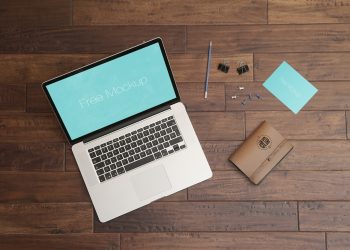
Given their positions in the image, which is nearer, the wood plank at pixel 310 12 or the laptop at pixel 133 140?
the laptop at pixel 133 140

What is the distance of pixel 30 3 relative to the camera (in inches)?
66.3

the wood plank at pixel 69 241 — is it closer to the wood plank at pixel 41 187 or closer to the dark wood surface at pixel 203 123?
the dark wood surface at pixel 203 123

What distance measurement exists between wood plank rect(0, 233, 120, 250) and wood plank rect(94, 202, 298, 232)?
34 millimetres

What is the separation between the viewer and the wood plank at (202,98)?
63.7 inches

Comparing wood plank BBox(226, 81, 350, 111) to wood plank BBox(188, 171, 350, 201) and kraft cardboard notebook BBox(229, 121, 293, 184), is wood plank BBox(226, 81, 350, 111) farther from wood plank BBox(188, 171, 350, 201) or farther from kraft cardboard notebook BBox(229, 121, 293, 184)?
wood plank BBox(188, 171, 350, 201)

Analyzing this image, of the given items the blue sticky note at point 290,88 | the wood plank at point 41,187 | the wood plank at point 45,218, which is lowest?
the wood plank at point 45,218

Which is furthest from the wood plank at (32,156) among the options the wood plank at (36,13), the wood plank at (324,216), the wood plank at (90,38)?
the wood plank at (324,216)

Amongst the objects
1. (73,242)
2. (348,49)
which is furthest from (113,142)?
(348,49)

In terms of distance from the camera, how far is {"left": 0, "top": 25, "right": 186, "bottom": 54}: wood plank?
1648 millimetres

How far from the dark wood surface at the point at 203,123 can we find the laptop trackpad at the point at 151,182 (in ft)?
0.23

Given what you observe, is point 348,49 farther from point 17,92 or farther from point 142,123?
point 17,92

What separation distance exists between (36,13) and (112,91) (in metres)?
0.48

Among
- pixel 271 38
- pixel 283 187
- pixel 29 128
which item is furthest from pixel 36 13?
pixel 283 187

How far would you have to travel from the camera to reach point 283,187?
1582 mm
